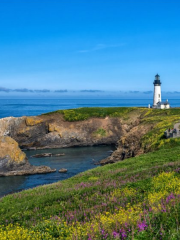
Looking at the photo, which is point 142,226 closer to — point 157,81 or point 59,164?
point 59,164

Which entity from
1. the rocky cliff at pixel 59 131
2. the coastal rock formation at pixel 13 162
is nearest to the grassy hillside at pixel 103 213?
the coastal rock formation at pixel 13 162

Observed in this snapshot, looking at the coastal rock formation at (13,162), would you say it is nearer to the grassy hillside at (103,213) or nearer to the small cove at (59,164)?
the small cove at (59,164)

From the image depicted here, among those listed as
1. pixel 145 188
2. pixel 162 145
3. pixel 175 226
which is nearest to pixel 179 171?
pixel 145 188

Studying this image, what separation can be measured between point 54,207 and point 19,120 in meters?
84.8

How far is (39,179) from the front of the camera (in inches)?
2044

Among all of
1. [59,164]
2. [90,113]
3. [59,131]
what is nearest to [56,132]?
[59,131]

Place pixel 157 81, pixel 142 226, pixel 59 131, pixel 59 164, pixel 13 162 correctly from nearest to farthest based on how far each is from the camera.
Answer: pixel 142 226
pixel 13 162
pixel 59 164
pixel 59 131
pixel 157 81

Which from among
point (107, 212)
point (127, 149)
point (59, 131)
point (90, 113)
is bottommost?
point (127, 149)

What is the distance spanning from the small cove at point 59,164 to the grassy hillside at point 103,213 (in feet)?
92.3

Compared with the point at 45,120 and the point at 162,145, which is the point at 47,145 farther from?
the point at 162,145

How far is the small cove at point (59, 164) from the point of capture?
4865cm

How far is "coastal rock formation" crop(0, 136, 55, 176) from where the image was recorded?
2202 inches

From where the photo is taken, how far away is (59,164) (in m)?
64.8

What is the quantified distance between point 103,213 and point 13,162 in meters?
49.4
